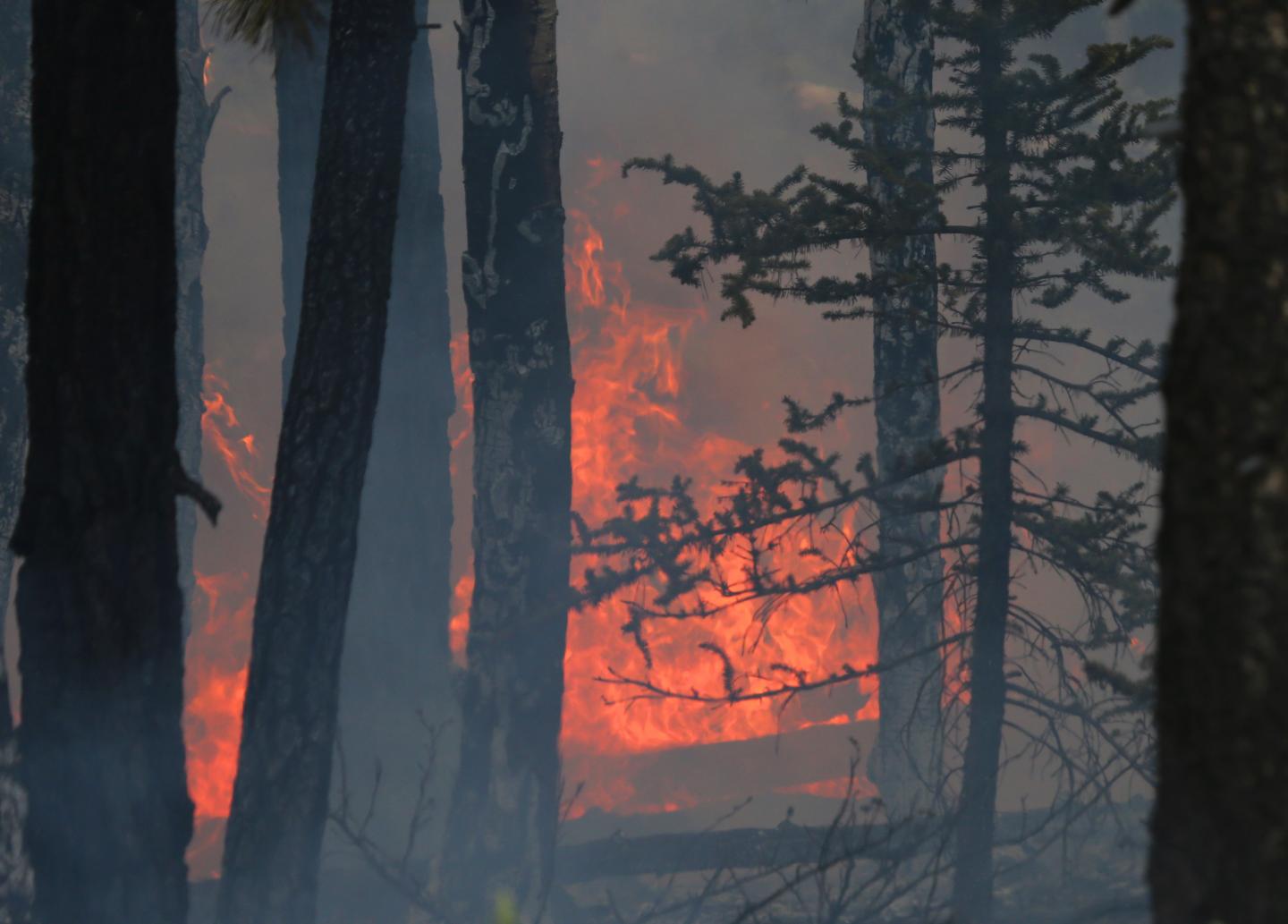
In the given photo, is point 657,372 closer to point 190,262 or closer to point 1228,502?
point 190,262

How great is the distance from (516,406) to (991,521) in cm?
313

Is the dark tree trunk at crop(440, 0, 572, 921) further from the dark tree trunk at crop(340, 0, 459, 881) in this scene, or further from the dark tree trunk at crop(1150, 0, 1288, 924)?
the dark tree trunk at crop(1150, 0, 1288, 924)

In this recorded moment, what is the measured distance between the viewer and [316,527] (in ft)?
15.9

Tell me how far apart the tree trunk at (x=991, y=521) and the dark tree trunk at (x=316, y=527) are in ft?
12.3

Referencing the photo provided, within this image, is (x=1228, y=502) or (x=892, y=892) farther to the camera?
(x=892, y=892)

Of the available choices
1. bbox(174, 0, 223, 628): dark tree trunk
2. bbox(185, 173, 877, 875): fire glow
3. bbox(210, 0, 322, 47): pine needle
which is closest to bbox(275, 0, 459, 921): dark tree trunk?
bbox(174, 0, 223, 628): dark tree trunk

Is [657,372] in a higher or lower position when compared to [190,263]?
higher

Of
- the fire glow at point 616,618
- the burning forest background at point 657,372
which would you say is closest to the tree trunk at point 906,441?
the burning forest background at point 657,372

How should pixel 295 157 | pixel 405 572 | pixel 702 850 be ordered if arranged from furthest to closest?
pixel 295 157 → pixel 405 572 → pixel 702 850

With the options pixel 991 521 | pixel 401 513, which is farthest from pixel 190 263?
pixel 991 521

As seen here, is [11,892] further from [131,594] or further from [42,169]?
[42,169]

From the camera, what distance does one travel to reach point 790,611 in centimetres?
2739

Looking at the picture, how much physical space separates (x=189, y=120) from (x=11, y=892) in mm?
10796

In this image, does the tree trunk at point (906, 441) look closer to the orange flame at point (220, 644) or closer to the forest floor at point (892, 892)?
the forest floor at point (892, 892)
